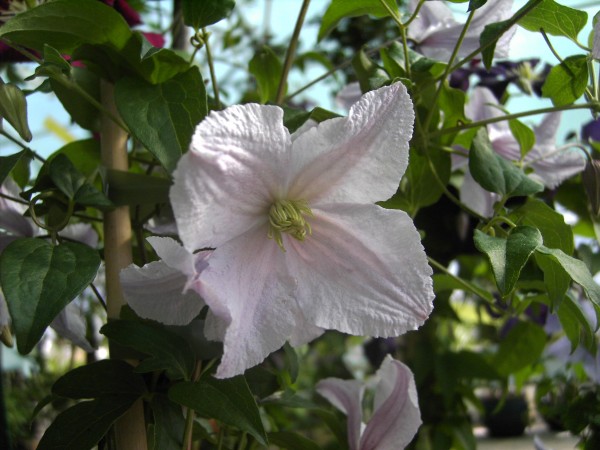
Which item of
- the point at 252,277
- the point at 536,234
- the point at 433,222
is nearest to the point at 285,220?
the point at 252,277

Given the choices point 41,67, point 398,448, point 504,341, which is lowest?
point 504,341

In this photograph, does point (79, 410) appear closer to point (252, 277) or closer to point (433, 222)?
point (252, 277)

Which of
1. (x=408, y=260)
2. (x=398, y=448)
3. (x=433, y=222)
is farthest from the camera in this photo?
(x=433, y=222)

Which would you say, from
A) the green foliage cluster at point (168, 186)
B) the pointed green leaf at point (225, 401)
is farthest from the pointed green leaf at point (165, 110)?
the pointed green leaf at point (225, 401)

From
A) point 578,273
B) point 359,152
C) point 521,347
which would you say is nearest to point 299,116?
point 359,152

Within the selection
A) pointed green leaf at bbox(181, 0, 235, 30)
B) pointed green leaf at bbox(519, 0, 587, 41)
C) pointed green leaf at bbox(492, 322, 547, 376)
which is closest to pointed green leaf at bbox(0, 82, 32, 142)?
pointed green leaf at bbox(181, 0, 235, 30)

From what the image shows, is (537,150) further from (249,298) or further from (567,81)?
(249,298)
